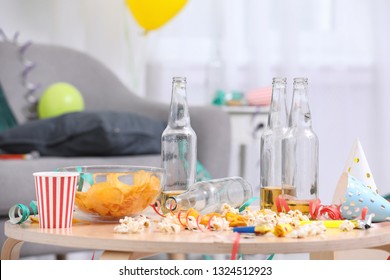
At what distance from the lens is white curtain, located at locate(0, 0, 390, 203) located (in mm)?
3033

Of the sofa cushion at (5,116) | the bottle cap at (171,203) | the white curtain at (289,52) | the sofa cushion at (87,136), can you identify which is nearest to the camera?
the bottle cap at (171,203)

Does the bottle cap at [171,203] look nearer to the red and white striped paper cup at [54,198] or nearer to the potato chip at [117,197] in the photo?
the potato chip at [117,197]

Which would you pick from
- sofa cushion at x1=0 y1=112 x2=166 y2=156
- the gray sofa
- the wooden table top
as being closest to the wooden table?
the wooden table top

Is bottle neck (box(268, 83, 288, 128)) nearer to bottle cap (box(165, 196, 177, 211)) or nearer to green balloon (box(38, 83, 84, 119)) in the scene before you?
bottle cap (box(165, 196, 177, 211))

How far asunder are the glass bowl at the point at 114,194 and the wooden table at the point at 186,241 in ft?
0.22

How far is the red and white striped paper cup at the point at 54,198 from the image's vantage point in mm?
1046

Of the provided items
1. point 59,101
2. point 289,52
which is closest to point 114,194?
point 59,101

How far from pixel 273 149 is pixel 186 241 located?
1.26 feet

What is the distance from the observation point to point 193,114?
2299 mm

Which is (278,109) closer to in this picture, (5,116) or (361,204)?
(361,204)

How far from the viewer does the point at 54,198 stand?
1.05 metres

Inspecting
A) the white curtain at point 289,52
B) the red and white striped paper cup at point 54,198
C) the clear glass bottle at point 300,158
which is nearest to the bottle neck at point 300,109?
the clear glass bottle at point 300,158
